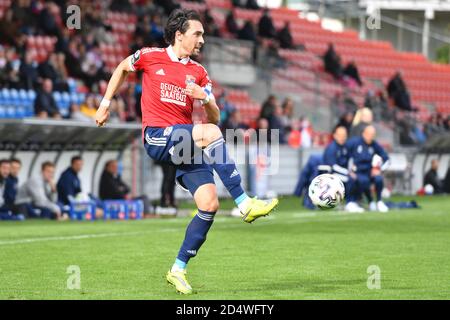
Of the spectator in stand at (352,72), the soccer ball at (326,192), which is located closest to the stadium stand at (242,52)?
the spectator in stand at (352,72)

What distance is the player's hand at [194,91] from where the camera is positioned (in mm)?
8273

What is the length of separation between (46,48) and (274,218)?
8.96 m

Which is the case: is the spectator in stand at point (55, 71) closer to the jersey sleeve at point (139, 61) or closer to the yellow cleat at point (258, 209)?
the jersey sleeve at point (139, 61)

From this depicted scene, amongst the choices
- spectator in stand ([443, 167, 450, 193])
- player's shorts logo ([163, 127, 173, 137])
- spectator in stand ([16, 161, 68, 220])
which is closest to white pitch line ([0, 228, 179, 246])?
spectator in stand ([16, 161, 68, 220])

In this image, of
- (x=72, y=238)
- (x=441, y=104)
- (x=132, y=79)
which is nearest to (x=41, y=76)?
(x=132, y=79)

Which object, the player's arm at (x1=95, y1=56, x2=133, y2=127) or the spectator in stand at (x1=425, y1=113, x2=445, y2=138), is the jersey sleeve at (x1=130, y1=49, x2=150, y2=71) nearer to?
the player's arm at (x1=95, y1=56, x2=133, y2=127)

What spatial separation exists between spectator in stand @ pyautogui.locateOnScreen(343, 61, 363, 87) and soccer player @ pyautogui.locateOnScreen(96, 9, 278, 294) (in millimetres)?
27603

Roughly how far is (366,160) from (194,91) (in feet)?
45.3

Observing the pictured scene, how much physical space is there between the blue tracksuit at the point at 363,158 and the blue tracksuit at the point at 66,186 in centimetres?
573

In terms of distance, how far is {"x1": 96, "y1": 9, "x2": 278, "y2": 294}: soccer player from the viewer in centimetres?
836

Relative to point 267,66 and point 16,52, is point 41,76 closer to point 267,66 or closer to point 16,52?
point 16,52

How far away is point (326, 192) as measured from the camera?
385 inches

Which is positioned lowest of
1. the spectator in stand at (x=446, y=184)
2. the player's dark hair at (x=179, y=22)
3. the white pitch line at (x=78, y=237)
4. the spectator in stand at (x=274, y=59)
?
the spectator in stand at (x=446, y=184)

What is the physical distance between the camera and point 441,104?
42062 millimetres
